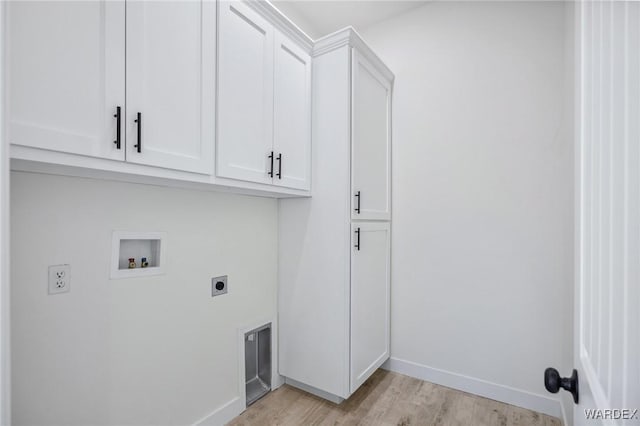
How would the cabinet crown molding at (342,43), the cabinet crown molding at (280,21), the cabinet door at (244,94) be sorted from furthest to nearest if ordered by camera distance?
the cabinet crown molding at (342,43) < the cabinet crown molding at (280,21) < the cabinet door at (244,94)

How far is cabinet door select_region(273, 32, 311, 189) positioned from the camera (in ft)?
5.89

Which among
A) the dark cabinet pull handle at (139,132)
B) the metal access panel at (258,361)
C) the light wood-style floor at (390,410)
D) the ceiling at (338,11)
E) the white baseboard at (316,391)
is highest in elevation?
the ceiling at (338,11)

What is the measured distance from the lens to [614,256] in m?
0.47

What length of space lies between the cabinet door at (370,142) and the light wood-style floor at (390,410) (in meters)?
1.24

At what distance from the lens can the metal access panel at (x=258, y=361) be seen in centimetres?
209

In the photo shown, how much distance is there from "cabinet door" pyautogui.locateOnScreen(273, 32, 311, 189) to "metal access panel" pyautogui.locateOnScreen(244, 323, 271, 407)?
1.08 m

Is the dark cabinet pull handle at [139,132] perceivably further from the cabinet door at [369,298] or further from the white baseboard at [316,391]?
the white baseboard at [316,391]

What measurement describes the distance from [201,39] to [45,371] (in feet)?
4.93

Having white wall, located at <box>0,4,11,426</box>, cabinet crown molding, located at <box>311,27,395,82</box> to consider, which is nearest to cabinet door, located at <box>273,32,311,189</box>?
cabinet crown molding, located at <box>311,27,395,82</box>

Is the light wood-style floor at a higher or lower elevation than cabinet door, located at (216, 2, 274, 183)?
lower

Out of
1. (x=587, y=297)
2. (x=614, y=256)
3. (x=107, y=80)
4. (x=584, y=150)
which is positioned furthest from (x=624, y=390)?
(x=107, y=80)

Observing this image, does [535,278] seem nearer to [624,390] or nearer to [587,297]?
[587,297]

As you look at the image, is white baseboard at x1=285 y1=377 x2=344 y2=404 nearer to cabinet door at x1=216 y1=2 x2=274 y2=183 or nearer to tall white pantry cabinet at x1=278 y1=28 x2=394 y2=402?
tall white pantry cabinet at x1=278 y1=28 x2=394 y2=402

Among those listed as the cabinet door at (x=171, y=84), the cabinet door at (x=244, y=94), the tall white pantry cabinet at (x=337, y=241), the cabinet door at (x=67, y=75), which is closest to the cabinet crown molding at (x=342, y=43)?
the tall white pantry cabinet at (x=337, y=241)
